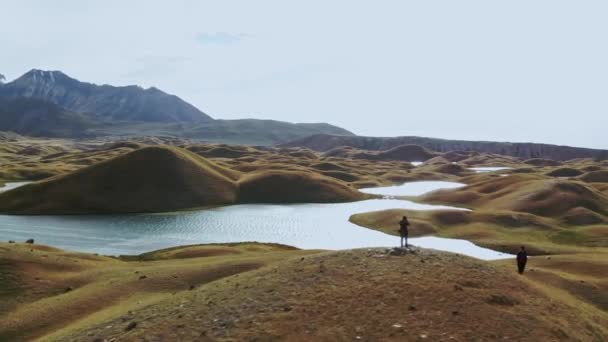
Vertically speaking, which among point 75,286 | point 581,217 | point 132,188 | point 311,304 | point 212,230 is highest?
point 132,188

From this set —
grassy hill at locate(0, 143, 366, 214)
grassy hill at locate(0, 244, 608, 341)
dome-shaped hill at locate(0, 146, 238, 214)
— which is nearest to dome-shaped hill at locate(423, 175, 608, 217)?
grassy hill at locate(0, 143, 366, 214)

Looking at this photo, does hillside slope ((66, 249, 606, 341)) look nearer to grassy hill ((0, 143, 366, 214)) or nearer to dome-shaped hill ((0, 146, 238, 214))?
dome-shaped hill ((0, 146, 238, 214))

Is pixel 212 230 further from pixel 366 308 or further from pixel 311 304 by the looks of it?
pixel 366 308

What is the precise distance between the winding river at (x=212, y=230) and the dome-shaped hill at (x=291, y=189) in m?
13.9

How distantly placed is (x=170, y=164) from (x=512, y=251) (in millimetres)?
103827

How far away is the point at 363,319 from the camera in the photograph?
2961cm

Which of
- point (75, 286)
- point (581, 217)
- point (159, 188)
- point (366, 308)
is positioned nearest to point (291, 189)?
point (159, 188)

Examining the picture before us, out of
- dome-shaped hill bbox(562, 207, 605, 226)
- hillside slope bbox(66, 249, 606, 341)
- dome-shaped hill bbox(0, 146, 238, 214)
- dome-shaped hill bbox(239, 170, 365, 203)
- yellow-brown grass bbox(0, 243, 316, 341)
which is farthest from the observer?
dome-shaped hill bbox(239, 170, 365, 203)

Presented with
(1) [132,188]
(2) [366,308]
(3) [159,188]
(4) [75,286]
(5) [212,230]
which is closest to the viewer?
(2) [366,308]

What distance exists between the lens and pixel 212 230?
102750mm

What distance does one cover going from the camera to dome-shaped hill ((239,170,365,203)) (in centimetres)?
15062

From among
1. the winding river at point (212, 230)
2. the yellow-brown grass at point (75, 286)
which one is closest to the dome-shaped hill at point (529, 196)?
the winding river at point (212, 230)

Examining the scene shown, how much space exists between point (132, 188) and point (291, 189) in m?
44.9

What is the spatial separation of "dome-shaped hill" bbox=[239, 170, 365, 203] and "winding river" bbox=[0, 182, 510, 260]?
1388cm
